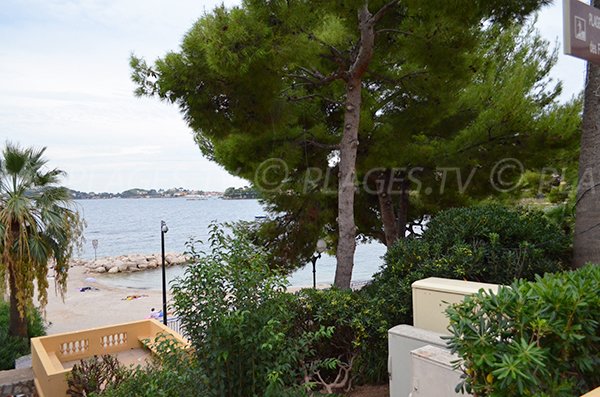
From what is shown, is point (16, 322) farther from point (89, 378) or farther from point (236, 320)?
point (236, 320)

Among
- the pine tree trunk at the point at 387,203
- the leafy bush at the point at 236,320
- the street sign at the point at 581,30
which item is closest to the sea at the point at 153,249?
the leafy bush at the point at 236,320

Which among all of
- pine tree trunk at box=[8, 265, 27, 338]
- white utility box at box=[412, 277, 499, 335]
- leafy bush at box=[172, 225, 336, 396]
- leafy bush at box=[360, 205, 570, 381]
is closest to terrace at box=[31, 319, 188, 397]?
pine tree trunk at box=[8, 265, 27, 338]

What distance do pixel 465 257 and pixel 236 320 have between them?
2.37 meters

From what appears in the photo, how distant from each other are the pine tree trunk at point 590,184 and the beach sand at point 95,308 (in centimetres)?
1346

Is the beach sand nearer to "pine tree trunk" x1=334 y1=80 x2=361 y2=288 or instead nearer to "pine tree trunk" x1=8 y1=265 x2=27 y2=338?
"pine tree trunk" x1=8 y1=265 x2=27 y2=338

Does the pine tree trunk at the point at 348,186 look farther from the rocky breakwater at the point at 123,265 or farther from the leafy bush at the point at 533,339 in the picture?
the rocky breakwater at the point at 123,265

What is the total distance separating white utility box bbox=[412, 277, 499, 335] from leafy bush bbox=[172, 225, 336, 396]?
0.80 metres

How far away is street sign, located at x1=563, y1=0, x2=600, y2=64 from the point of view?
6.28 ft

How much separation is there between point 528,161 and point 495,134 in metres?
0.88

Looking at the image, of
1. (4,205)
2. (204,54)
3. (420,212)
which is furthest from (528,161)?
(4,205)

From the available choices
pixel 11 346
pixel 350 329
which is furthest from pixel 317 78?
pixel 11 346

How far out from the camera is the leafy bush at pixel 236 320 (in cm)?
228

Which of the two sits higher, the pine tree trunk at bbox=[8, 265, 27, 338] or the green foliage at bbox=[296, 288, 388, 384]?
the green foliage at bbox=[296, 288, 388, 384]

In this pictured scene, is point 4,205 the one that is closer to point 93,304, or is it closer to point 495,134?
point 495,134
